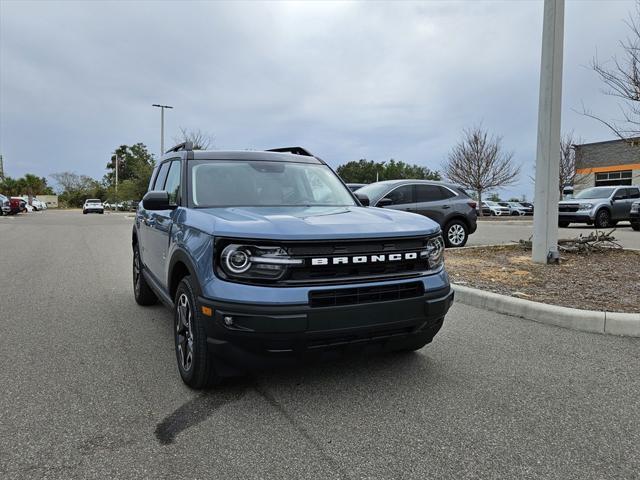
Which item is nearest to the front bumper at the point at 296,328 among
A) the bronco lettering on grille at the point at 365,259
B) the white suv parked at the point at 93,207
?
the bronco lettering on grille at the point at 365,259

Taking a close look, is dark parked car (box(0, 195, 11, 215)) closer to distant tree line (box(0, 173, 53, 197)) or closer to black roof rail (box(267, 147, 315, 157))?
black roof rail (box(267, 147, 315, 157))

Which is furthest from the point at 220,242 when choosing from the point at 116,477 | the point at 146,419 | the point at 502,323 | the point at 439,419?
the point at 502,323

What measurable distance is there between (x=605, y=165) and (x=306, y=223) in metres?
41.7

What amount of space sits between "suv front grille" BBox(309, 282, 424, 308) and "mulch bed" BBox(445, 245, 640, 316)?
10.1 ft

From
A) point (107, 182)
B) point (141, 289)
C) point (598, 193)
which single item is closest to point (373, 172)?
point (107, 182)

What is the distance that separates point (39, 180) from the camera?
95812 millimetres

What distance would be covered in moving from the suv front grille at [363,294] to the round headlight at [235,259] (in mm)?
453

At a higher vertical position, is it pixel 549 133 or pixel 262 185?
pixel 549 133

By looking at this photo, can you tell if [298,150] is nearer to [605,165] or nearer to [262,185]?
[262,185]

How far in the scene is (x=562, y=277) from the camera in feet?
22.8

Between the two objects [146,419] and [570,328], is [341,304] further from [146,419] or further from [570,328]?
[570,328]

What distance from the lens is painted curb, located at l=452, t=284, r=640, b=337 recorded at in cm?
477

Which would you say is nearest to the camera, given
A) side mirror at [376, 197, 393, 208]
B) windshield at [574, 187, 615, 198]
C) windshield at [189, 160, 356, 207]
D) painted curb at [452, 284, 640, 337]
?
windshield at [189, 160, 356, 207]

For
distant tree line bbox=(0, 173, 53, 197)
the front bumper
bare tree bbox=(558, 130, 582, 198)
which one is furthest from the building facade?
distant tree line bbox=(0, 173, 53, 197)
